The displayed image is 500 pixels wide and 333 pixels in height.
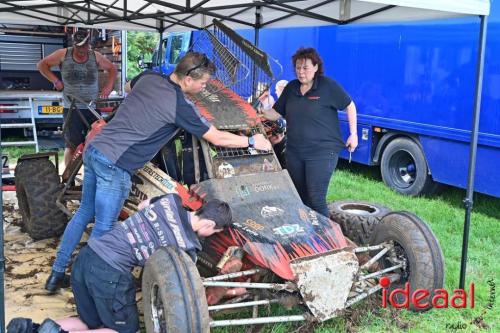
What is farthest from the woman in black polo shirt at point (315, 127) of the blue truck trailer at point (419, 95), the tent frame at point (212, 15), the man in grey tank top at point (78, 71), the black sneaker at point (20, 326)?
the man in grey tank top at point (78, 71)

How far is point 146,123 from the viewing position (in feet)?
12.5

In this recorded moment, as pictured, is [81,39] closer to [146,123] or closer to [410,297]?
[146,123]

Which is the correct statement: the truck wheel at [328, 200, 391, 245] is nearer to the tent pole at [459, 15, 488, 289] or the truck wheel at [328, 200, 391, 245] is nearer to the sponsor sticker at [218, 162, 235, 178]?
the tent pole at [459, 15, 488, 289]

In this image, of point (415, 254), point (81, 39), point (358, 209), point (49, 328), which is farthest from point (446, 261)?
point (81, 39)

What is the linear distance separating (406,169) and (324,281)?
562cm

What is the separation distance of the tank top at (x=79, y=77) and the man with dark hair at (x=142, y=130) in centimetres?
338

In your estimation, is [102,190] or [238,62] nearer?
[102,190]

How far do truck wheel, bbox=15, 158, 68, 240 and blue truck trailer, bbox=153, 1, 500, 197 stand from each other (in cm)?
499

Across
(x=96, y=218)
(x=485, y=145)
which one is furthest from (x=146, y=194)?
(x=485, y=145)

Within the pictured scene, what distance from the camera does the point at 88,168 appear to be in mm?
4098

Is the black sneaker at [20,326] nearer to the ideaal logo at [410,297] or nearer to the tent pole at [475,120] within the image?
the ideaal logo at [410,297]

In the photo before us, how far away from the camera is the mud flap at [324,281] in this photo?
10.7 feet

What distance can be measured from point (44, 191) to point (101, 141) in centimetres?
180

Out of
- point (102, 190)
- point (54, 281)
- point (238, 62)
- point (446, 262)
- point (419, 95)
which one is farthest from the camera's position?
point (419, 95)
